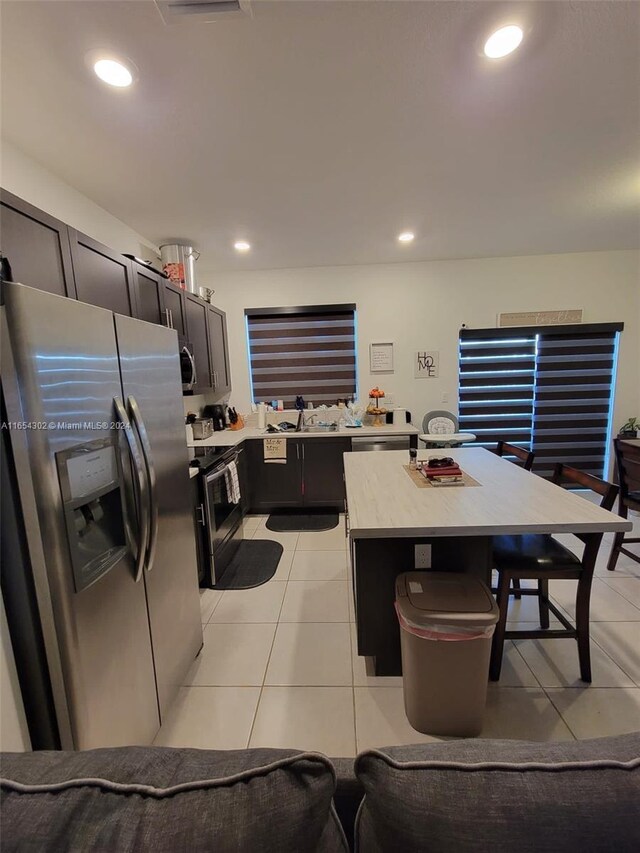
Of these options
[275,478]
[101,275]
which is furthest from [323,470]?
[101,275]

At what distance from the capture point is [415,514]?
155 cm

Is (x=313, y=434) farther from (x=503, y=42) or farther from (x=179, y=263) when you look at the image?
(x=503, y=42)

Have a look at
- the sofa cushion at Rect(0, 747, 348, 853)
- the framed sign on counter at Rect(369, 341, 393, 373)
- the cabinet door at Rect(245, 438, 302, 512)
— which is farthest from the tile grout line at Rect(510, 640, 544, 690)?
the framed sign on counter at Rect(369, 341, 393, 373)

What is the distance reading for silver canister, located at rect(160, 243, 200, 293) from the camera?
3229 millimetres

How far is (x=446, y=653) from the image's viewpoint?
4.52 ft

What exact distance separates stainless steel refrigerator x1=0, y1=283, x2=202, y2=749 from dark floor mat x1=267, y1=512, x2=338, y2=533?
1.97 m

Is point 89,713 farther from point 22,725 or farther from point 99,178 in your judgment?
point 99,178

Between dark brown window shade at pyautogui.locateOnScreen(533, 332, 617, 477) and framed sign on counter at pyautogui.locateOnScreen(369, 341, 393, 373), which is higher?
framed sign on counter at pyautogui.locateOnScreen(369, 341, 393, 373)

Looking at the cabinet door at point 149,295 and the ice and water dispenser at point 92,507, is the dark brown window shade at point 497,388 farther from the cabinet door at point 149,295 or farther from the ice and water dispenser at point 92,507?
the ice and water dispenser at point 92,507

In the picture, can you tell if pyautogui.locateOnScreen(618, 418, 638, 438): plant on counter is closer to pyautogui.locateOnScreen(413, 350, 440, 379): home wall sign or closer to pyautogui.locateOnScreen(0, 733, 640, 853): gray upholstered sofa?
pyautogui.locateOnScreen(413, 350, 440, 379): home wall sign

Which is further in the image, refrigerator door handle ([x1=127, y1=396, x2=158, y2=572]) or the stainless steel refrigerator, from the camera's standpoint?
refrigerator door handle ([x1=127, y1=396, x2=158, y2=572])

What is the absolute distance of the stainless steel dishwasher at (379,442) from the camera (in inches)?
145

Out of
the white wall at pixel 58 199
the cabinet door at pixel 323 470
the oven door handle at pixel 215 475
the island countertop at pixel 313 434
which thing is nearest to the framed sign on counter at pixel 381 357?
the island countertop at pixel 313 434

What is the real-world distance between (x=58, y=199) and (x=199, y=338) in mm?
1388
